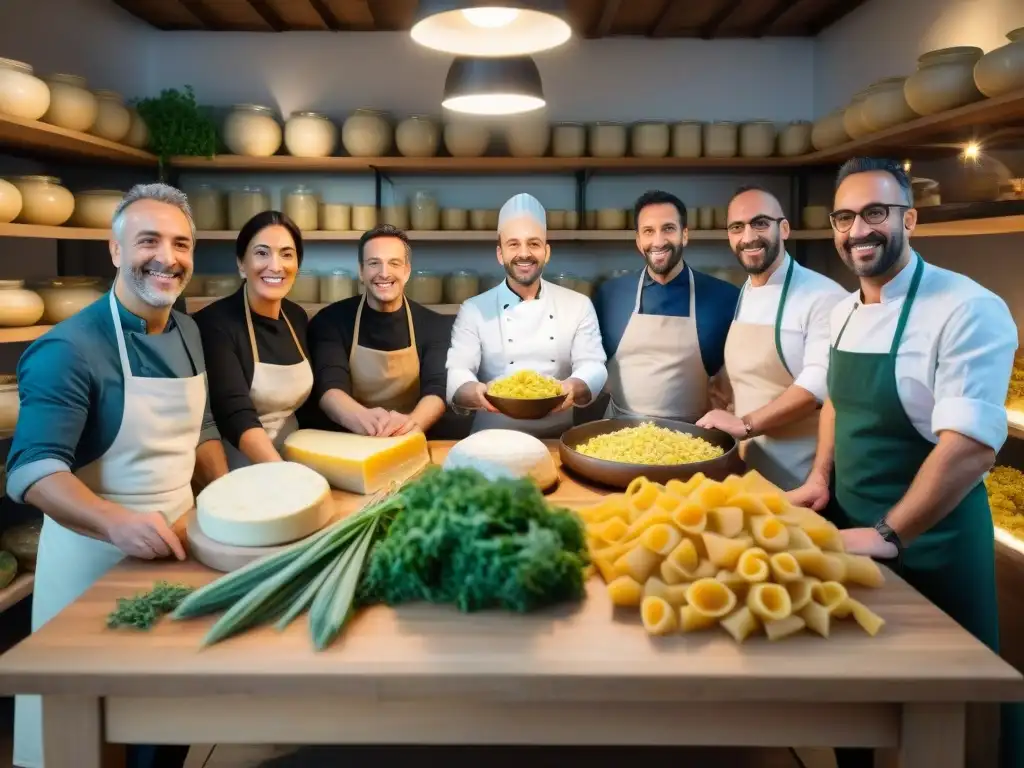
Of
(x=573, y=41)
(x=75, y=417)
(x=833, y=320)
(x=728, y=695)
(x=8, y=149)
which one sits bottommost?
(x=728, y=695)

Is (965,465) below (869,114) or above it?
below

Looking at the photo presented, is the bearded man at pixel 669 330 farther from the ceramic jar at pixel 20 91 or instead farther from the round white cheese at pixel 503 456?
the ceramic jar at pixel 20 91

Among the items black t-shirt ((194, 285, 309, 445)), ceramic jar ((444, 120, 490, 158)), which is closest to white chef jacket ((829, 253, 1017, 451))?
black t-shirt ((194, 285, 309, 445))

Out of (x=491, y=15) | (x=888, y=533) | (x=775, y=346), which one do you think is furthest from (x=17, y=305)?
(x=888, y=533)

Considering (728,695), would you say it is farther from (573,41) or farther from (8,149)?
(573,41)

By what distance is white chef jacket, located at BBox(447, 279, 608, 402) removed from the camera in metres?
3.40

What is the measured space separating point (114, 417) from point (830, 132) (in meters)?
3.77

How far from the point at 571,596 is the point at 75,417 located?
4.27 feet

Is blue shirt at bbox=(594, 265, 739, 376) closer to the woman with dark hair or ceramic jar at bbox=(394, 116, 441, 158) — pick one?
the woman with dark hair

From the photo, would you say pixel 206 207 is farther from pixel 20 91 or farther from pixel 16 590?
pixel 16 590

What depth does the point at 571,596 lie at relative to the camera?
1.46m

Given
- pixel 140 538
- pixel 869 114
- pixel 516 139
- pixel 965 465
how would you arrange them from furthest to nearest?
pixel 516 139, pixel 869 114, pixel 965 465, pixel 140 538

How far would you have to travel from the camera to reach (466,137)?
15.0 ft

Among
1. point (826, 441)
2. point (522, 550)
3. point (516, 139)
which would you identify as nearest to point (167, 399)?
point (522, 550)
